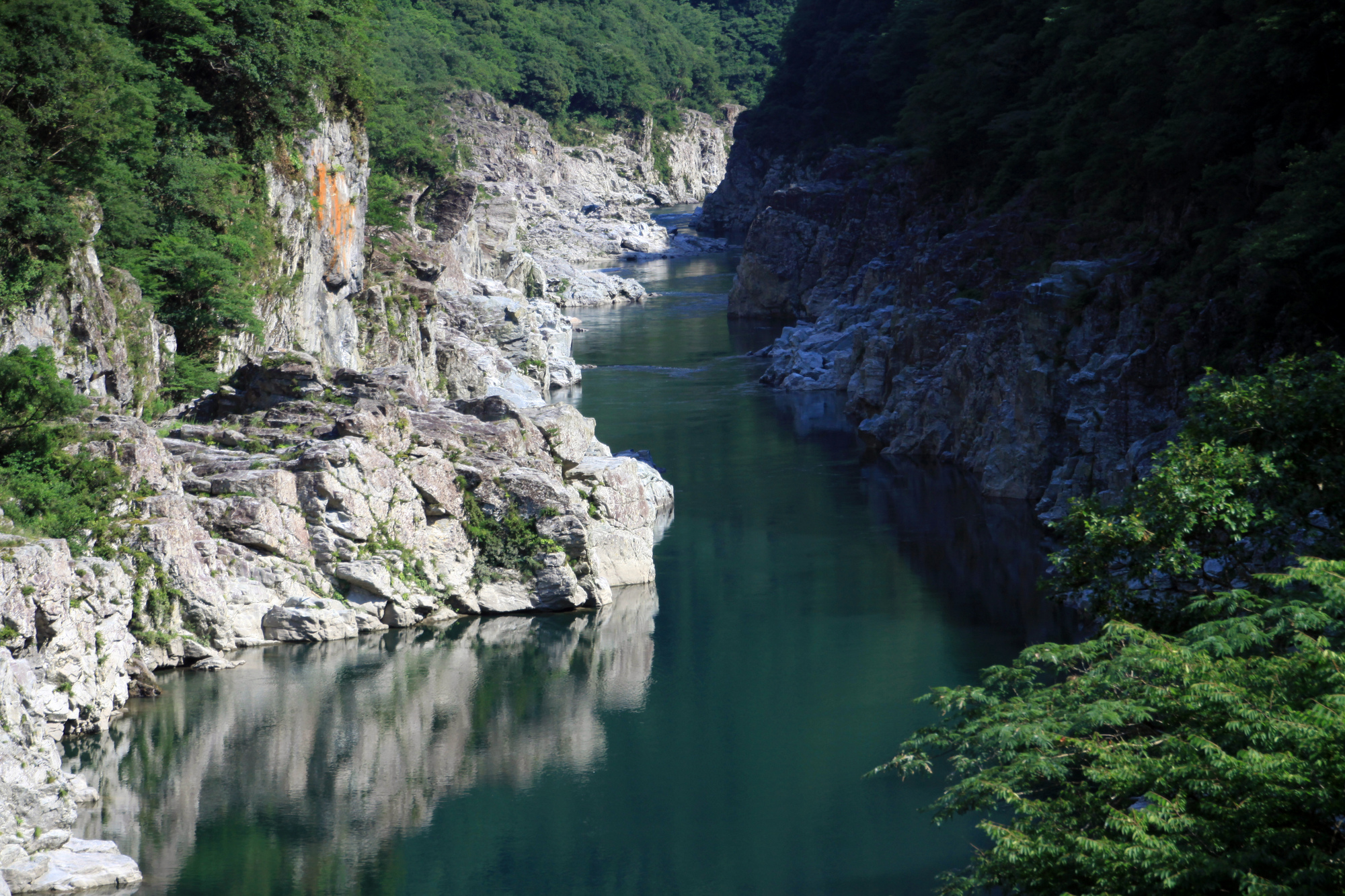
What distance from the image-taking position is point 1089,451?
40.4 m

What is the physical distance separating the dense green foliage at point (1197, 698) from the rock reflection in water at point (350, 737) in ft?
31.1

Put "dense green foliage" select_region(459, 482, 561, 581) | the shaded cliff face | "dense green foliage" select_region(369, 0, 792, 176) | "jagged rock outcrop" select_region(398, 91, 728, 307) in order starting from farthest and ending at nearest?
"dense green foliage" select_region(369, 0, 792, 176) → "jagged rock outcrop" select_region(398, 91, 728, 307) → the shaded cliff face → "dense green foliage" select_region(459, 482, 561, 581)

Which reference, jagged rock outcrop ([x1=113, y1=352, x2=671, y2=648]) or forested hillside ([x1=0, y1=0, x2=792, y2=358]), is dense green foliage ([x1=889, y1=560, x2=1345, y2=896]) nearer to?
jagged rock outcrop ([x1=113, y1=352, x2=671, y2=648])

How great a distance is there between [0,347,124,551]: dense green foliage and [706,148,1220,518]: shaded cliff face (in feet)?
82.9

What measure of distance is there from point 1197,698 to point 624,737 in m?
15.3

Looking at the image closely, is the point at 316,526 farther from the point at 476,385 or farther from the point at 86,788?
the point at 476,385

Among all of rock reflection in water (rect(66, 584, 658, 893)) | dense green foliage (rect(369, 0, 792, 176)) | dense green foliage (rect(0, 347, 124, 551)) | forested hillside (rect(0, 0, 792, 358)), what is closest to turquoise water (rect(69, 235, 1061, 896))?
rock reflection in water (rect(66, 584, 658, 893))

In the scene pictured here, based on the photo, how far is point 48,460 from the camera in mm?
28672

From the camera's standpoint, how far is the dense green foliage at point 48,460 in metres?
27.4

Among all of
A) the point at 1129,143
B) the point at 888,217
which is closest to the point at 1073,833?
the point at 1129,143

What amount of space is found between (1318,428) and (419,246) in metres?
52.3

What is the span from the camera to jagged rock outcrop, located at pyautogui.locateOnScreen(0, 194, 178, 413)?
31562mm

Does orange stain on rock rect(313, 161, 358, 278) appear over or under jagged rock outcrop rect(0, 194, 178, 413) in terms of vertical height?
over

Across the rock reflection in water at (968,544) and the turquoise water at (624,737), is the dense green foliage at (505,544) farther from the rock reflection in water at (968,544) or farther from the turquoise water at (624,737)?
the rock reflection in water at (968,544)
